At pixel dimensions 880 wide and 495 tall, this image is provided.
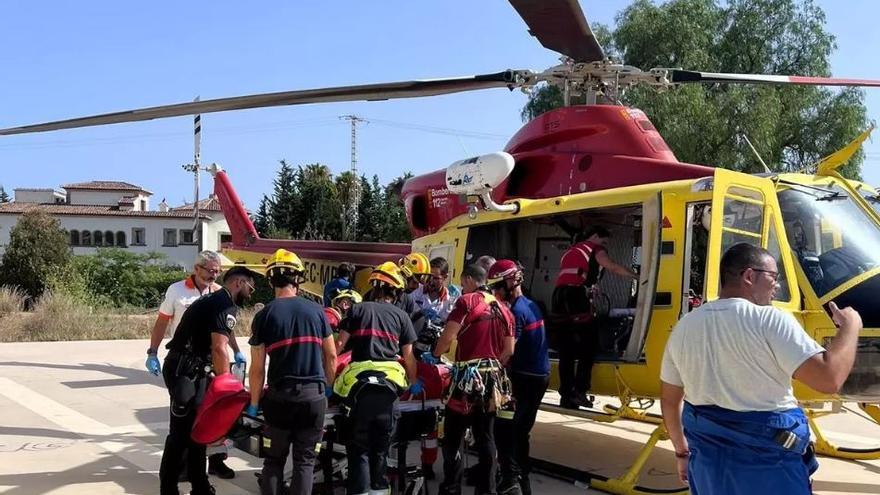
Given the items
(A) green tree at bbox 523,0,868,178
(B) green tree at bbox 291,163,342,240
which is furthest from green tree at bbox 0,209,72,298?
(A) green tree at bbox 523,0,868,178

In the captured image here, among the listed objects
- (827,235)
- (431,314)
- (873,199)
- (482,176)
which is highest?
(482,176)

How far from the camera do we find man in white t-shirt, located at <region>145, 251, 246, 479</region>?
19.0ft

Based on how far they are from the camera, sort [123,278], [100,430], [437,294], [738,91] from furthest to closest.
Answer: [123,278] → [738,91] → [100,430] → [437,294]

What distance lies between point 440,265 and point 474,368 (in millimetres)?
1883

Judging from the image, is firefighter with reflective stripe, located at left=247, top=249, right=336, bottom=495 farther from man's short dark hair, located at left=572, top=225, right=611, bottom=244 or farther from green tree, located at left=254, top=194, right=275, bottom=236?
green tree, located at left=254, top=194, right=275, bottom=236

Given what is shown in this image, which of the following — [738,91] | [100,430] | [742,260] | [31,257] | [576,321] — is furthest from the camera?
[31,257]

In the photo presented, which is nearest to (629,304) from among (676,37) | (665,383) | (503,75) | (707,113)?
(503,75)

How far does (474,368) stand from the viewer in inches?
196

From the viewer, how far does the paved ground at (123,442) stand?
580cm

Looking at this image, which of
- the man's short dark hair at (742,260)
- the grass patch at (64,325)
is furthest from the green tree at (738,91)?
the man's short dark hair at (742,260)

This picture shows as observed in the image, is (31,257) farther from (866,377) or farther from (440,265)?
(866,377)

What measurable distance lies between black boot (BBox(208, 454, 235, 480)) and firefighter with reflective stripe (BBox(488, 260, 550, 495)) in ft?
7.30

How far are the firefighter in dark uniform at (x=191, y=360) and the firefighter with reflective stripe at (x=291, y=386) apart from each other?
0.63 metres

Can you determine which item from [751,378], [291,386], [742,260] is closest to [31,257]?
[291,386]
